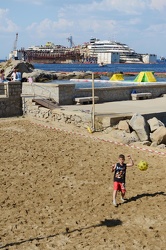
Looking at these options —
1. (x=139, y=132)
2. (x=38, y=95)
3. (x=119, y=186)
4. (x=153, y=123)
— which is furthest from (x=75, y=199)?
(x=38, y=95)

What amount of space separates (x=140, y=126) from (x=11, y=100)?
7.73m

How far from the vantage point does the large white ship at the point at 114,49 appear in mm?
158500

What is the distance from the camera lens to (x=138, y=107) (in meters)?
18.0

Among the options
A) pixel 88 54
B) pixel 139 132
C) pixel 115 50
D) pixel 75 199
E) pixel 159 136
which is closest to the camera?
pixel 75 199

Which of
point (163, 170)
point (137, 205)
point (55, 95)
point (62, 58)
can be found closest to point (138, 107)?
point (55, 95)

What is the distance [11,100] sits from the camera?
18.9 m

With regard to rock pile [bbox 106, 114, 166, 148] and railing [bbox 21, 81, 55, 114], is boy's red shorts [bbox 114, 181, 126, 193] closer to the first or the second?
rock pile [bbox 106, 114, 166, 148]

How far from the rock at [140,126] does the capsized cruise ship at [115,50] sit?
14574 centimetres

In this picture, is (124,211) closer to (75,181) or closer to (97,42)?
(75,181)

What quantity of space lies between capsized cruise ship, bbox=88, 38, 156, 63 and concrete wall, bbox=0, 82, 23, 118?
463 feet

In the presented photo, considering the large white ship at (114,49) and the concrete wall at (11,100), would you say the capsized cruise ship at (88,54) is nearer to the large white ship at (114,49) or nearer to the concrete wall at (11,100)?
the large white ship at (114,49)

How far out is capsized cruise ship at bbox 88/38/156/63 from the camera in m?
158

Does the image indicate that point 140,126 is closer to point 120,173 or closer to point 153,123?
point 153,123

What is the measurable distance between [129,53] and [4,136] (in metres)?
154
